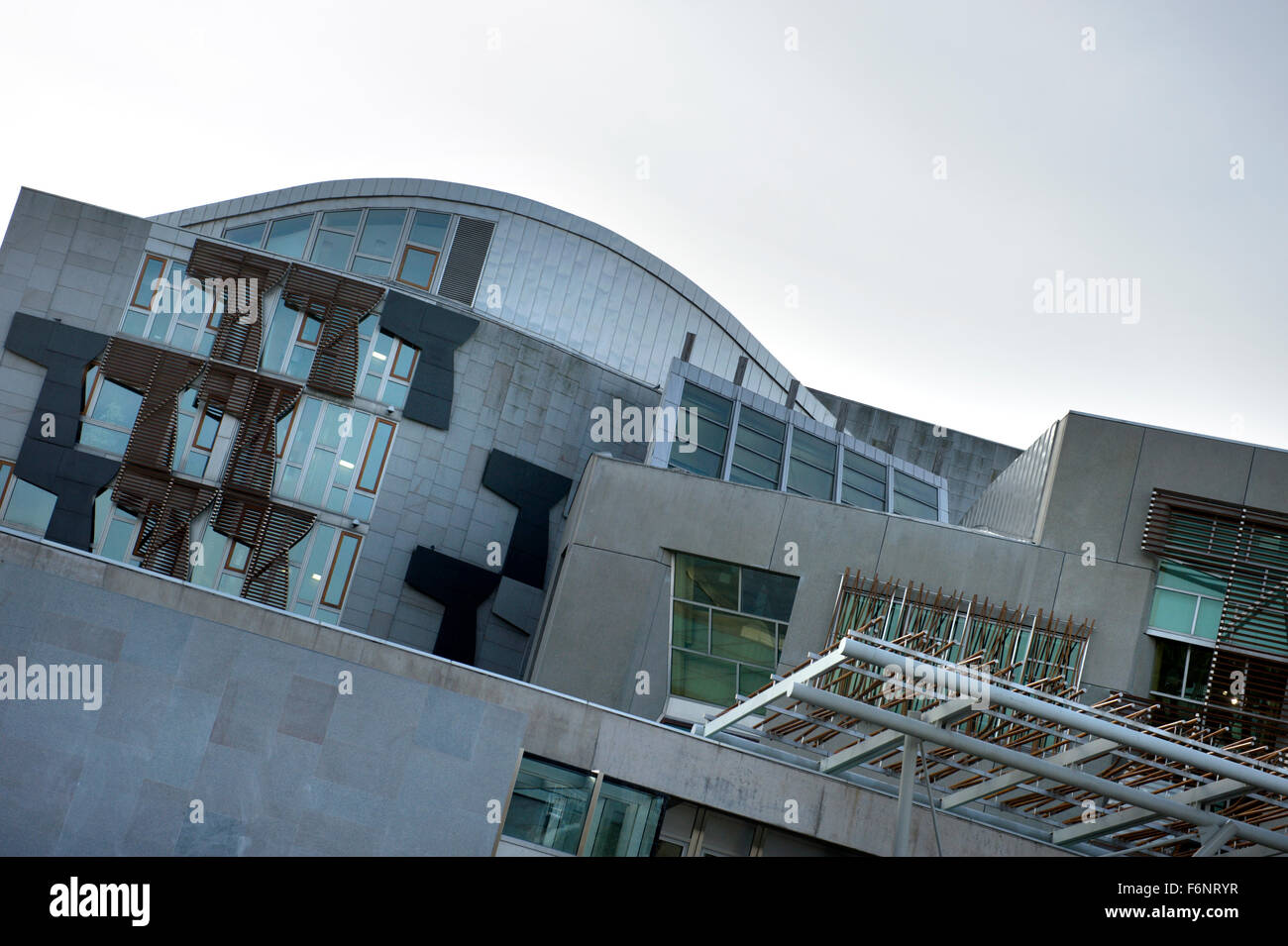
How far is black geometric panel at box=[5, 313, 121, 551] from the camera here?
26172 millimetres

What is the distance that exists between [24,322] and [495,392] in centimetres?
1039

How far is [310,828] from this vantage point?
51.3ft

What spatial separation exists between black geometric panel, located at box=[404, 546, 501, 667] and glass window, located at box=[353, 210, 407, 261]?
7.91m

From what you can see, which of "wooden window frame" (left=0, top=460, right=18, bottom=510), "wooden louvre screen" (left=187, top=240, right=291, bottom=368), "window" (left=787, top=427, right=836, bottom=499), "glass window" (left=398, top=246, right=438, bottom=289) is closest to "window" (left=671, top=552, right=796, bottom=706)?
"window" (left=787, top=427, right=836, bottom=499)

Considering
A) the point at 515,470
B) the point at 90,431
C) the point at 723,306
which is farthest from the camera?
the point at 723,306

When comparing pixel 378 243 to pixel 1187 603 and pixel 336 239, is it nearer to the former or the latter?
pixel 336 239

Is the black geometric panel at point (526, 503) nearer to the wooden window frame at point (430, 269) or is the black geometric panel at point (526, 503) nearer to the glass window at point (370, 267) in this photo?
the wooden window frame at point (430, 269)

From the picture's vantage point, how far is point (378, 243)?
101 feet

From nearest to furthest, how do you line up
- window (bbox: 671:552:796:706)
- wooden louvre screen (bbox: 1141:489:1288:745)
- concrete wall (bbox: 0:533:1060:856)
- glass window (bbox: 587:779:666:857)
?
concrete wall (bbox: 0:533:1060:856) → glass window (bbox: 587:779:666:857) → wooden louvre screen (bbox: 1141:489:1288:745) → window (bbox: 671:552:796:706)

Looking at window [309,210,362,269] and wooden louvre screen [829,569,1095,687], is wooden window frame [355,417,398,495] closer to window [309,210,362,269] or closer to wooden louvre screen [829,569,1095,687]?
window [309,210,362,269]

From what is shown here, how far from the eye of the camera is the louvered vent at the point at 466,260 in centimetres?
3027

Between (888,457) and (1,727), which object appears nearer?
(1,727)
